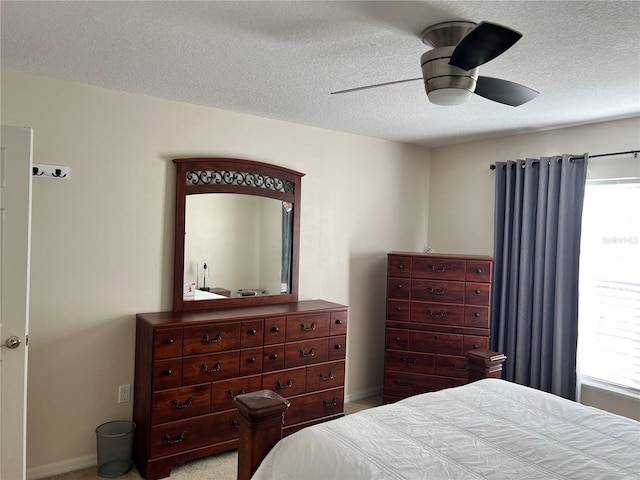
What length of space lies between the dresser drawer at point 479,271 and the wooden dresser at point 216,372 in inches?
49.1

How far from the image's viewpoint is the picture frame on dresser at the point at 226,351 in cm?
294

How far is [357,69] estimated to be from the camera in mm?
2564

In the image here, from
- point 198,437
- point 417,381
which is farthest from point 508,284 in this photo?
point 198,437

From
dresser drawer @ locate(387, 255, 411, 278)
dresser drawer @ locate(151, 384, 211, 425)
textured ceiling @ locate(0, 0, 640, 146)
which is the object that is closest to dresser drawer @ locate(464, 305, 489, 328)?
dresser drawer @ locate(387, 255, 411, 278)

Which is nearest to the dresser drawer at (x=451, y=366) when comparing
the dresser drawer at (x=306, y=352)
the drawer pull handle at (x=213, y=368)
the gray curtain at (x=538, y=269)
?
the gray curtain at (x=538, y=269)

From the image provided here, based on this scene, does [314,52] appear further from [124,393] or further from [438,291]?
[124,393]

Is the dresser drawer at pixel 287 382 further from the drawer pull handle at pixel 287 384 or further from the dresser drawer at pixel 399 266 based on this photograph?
the dresser drawer at pixel 399 266

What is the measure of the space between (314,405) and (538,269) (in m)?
2.13

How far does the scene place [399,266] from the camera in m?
4.13

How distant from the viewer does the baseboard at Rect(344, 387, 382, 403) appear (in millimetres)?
4363

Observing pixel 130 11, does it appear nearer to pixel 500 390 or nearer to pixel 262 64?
pixel 262 64

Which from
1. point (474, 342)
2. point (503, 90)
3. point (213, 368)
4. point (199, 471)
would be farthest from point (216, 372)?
point (503, 90)

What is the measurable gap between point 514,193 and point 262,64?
263 centimetres

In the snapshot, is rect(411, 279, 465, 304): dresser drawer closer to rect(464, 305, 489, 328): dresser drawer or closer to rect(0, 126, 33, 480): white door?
rect(464, 305, 489, 328): dresser drawer
